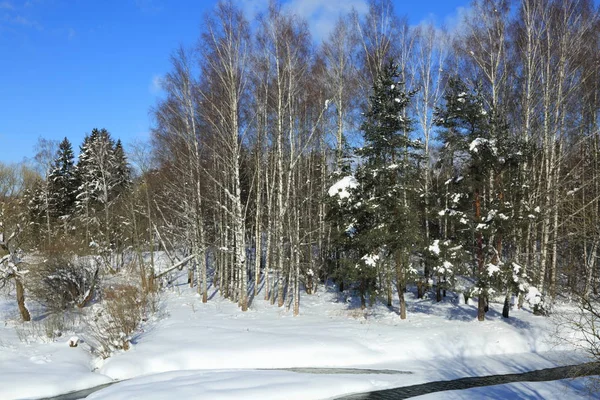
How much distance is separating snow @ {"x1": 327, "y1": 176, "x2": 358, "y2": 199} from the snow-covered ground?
517cm

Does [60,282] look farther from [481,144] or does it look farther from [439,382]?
[481,144]

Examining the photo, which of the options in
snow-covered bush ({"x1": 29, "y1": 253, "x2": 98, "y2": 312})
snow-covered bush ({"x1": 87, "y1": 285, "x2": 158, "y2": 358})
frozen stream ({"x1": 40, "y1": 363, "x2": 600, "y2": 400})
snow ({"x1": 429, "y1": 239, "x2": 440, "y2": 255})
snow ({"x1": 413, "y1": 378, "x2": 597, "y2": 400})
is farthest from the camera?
snow-covered bush ({"x1": 29, "y1": 253, "x2": 98, "y2": 312})

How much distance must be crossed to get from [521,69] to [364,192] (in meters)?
11.3

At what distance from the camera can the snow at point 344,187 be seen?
1658 centimetres

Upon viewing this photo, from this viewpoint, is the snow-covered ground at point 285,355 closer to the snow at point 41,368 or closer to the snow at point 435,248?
→ the snow at point 41,368

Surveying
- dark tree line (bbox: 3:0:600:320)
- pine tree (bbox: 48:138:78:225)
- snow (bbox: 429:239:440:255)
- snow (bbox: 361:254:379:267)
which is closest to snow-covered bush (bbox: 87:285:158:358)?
dark tree line (bbox: 3:0:600:320)

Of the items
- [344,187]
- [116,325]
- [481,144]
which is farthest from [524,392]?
[116,325]

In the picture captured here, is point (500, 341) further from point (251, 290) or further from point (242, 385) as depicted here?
point (251, 290)

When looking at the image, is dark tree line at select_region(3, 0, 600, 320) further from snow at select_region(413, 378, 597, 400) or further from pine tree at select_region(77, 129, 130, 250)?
pine tree at select_region(77, 129, 130, 250)

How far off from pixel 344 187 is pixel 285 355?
7.20 meters

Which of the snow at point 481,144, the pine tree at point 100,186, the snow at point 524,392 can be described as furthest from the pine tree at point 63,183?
the snow at point 524,392

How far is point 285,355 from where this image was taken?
1252 centimetres

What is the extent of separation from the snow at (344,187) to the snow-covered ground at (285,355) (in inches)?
204

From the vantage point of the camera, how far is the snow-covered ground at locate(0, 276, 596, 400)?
32.8 ft
